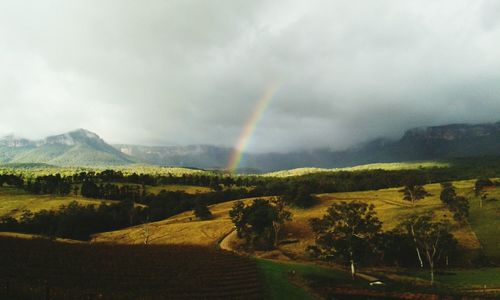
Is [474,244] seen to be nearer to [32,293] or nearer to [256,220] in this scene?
[256,220]

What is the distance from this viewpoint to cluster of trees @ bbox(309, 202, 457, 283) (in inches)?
3209

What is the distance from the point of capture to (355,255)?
82875mm

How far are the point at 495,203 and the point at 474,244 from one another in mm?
43564

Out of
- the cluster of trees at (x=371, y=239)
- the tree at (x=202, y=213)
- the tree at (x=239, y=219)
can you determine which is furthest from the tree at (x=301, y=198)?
the cluster of trees at (x=371, y=239)

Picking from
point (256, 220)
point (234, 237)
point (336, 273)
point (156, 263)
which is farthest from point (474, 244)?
point (156, 263)

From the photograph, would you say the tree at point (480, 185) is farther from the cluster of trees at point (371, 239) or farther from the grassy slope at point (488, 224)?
the cluster of trees at point (371, 239)

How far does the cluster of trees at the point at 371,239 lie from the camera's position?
81.5m

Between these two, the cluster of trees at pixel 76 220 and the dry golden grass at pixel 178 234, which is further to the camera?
the cluster of trees at pixel 76 220

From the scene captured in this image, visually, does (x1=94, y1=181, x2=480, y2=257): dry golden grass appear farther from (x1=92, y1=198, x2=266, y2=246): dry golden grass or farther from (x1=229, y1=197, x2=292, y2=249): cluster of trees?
(x1=229, y1=197, x2=292, y2=249): cluster of trees

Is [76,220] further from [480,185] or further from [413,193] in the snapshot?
[480,185]

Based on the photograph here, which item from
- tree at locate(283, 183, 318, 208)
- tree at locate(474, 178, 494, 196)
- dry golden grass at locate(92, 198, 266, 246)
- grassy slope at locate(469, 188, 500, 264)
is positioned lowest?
dry golden grass at locate(92, 198, 266, 246)

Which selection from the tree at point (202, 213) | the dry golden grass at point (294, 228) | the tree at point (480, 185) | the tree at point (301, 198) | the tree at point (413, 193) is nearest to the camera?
the dry golden grass at point (294, 228)

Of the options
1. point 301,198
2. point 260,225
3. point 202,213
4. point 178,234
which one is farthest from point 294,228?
point 202,213

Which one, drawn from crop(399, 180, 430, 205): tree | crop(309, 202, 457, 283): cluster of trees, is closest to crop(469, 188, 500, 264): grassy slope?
crop(309, 202, 457, 283): cluster of trees
